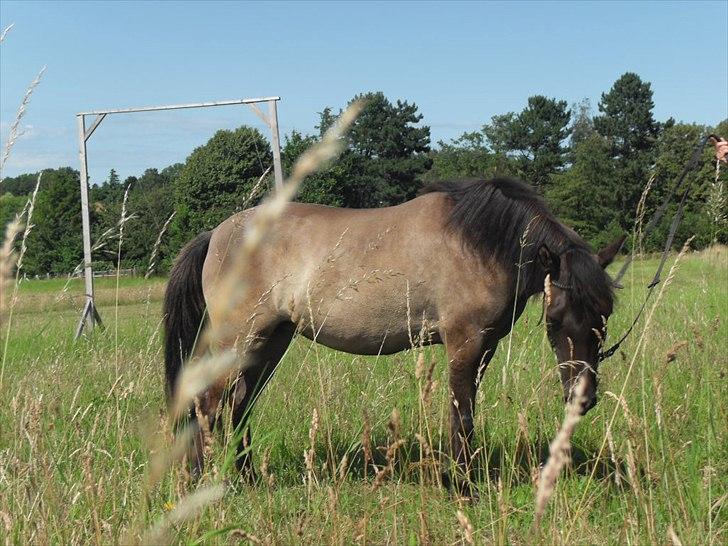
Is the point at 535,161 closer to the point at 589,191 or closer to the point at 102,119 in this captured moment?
the point at 589,191

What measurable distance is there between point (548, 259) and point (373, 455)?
1779mm

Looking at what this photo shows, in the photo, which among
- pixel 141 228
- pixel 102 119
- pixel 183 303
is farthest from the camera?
pixel 102 119

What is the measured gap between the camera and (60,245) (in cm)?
2930

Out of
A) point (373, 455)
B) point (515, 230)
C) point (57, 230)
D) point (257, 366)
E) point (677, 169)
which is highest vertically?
point (677, 169)

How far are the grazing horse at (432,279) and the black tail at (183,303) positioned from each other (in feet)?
0.08

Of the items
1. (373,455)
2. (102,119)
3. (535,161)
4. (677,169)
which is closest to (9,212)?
(102,119)

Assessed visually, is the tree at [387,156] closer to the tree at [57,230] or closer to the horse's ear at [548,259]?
the tree at [57,230]

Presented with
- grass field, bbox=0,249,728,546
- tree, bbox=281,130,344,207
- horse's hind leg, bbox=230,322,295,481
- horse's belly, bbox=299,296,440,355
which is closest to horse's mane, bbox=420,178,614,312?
grass field, bbox=0,249,728,546

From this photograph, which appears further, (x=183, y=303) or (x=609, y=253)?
(x=183, y=303)

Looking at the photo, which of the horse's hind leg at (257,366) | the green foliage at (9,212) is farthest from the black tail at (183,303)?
the green foliage at (9,212)

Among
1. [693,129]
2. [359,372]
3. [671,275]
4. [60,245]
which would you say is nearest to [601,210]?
[693,129]

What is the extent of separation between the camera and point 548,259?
3941 mm

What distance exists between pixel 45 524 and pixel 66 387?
2947 millimetres

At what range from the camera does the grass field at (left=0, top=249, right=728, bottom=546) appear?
2039 millimetres
